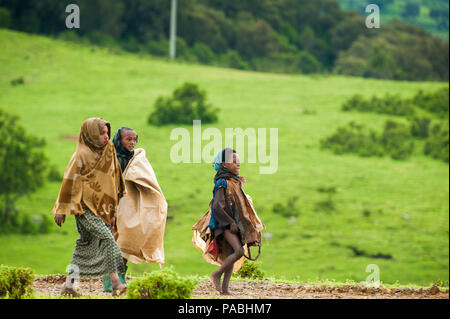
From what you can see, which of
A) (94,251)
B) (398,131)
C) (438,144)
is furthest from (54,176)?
(94,251)

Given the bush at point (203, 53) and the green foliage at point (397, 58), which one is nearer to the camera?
the green foliage at point (397, 58)

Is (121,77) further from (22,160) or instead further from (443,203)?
(443,203)

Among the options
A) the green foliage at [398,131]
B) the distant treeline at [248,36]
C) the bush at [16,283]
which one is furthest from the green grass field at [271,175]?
the bush at [16,283]

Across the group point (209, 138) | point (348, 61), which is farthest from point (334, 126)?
point (348, 61)

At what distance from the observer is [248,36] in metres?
53.9

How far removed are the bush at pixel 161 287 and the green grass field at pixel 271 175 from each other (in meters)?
9.65

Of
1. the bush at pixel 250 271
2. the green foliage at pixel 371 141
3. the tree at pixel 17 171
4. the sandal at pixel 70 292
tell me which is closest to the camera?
the sandal at pixel 70 292

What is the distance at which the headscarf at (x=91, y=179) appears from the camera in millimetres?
6359

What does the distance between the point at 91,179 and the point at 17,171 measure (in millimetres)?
21767

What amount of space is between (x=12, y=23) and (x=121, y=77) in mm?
11806

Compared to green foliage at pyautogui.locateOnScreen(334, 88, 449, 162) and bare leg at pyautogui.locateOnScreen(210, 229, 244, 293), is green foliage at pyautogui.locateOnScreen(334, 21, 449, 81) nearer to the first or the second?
green foliage at pyautogui.locateOnScreen(334, 88, 449, 162)

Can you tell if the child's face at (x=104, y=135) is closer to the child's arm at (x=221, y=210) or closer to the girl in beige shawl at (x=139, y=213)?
the girl in beige shawl at (x=139, y=213)

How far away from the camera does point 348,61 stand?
51.4 meters

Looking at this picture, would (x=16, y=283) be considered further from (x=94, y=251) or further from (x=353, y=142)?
(x=353, y=142)
